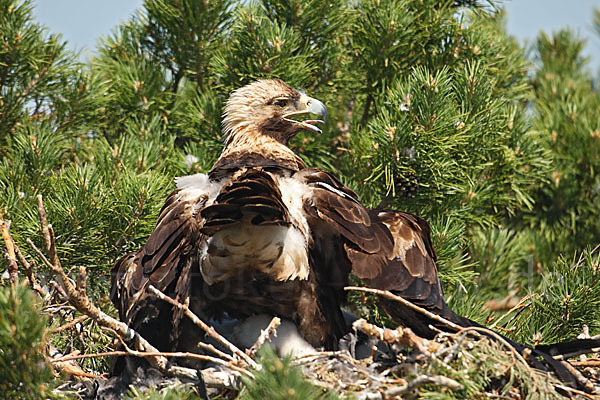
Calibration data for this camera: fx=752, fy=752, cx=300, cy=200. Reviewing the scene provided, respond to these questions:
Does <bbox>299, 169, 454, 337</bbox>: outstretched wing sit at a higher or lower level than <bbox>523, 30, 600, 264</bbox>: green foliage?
lower

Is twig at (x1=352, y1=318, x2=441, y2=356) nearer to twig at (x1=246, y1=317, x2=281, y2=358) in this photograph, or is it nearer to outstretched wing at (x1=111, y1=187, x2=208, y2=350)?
twig at (x1=246, y1=317, x2=281, y2=358)

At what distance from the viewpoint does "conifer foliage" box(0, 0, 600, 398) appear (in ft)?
12.6

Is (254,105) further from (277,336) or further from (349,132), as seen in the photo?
(277,336)

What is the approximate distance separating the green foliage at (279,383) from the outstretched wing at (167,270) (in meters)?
0.97

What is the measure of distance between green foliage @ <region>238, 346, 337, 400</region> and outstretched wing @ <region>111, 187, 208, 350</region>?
3.17 feet

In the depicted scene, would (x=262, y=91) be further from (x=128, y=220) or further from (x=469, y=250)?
(x=469, y=250)

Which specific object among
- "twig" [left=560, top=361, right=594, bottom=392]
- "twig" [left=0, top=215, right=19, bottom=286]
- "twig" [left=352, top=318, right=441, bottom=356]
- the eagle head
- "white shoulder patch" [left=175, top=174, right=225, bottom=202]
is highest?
the eagle head

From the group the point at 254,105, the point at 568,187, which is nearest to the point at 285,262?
the point at 254,105

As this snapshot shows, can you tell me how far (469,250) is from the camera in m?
4.65

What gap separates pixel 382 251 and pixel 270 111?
48.4 inches

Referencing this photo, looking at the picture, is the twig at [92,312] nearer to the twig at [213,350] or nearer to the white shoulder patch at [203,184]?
the twig at [213,350]

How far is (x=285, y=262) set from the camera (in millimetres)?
2945

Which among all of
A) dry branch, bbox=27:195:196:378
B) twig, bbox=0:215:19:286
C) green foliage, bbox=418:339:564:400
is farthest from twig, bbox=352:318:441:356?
twig, bbox=0:215:19:286

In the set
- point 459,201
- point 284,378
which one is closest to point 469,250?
point 459,201
